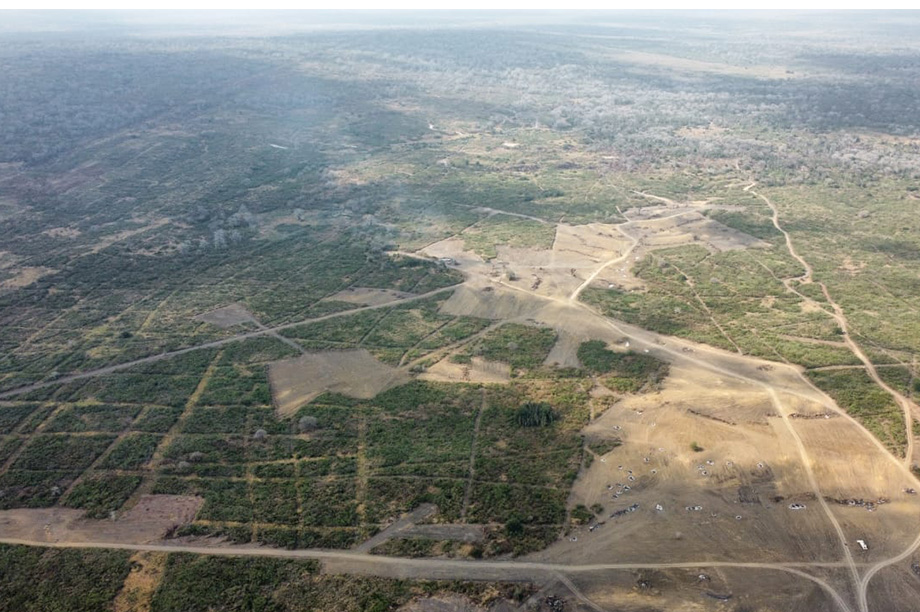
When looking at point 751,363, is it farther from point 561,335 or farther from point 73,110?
point 73,110

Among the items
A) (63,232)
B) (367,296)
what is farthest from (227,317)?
(63,232)

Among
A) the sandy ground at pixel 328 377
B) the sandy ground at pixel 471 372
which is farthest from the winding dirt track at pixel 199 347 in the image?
the sandy ground at pixel 471 372

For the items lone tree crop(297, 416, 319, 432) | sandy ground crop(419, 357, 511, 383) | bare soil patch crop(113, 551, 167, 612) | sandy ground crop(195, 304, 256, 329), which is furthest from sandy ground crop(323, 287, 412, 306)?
bare soil patch crop(113, 551, 167, 612)

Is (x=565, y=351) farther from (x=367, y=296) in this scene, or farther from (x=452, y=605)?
(x=452, y=605)

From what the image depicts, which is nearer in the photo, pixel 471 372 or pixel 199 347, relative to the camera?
pixel 471 372

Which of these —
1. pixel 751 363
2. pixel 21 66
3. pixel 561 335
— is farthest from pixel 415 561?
pixel 21 66

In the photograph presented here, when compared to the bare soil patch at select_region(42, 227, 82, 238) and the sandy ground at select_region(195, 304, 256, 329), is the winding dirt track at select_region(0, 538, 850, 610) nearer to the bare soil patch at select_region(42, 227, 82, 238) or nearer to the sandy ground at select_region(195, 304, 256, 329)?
the sandy ground at select_region(195, 304, 256, 329)
